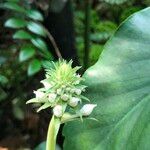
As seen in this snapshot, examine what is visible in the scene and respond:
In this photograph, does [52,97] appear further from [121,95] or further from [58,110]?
[121,95]

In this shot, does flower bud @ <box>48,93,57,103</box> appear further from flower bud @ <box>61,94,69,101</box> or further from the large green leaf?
the large green leaf

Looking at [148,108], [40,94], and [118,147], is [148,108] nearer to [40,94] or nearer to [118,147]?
[118,147]

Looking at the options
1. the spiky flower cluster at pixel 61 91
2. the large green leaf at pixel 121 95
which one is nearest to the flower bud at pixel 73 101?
the spiky flower cluster at pixel 61 91

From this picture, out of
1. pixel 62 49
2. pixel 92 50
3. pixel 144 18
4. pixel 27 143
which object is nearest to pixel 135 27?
pixel 144 18

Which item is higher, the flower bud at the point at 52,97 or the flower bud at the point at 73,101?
the flower bud at the point at 52,97

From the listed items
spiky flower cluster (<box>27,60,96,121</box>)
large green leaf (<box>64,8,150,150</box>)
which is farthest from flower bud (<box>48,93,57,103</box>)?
large green leaf (<box>64,8,150,150</box>)

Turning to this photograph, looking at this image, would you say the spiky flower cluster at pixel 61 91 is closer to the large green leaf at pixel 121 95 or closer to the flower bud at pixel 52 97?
the flower bud at pixel 52 97

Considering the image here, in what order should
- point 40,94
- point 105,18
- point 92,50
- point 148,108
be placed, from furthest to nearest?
point 105,18 < point 92,50 < point 148,108 < point 40,94

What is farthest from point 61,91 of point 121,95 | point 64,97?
point 121,95
